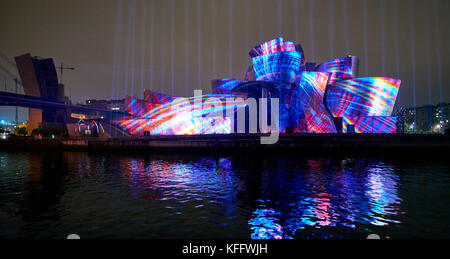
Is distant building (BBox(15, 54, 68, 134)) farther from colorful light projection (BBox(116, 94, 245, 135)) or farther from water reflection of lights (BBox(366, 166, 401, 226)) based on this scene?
water reflection of lights (BBox(366, 166, 401, 226))

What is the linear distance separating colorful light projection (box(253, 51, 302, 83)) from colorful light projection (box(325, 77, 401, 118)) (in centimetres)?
1268

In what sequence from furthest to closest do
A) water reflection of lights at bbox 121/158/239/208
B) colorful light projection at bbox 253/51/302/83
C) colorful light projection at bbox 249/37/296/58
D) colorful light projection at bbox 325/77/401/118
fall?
colorful light projection at bbox 249/37/296/58 → colorful light projection at bbox 253/51/302/83 → colorful light projection at bbox 325/77/401/118 → water reflection of lights at bbox 121/158/239/208

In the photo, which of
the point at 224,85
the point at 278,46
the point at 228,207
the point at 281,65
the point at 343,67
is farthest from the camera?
the point at 278,46

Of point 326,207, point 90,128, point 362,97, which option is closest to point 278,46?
point 362,97

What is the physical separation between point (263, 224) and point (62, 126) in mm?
104993

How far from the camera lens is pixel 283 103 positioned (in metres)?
64.1

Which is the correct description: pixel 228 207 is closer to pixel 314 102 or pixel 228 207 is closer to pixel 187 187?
pixel 187 187

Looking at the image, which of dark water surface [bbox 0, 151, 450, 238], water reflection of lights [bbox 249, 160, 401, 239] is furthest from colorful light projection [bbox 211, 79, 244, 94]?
water reflection of lights [bbox 249, 160, 401, 239]

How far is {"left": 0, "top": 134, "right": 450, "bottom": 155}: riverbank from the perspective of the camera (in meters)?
34.7

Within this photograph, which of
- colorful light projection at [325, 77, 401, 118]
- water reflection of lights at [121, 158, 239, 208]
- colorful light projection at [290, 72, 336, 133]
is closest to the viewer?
water reflection of lights at [121, 158, 239, 208]

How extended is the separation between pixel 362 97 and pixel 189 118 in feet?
119

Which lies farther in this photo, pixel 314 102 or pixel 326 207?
pixel 314 102
